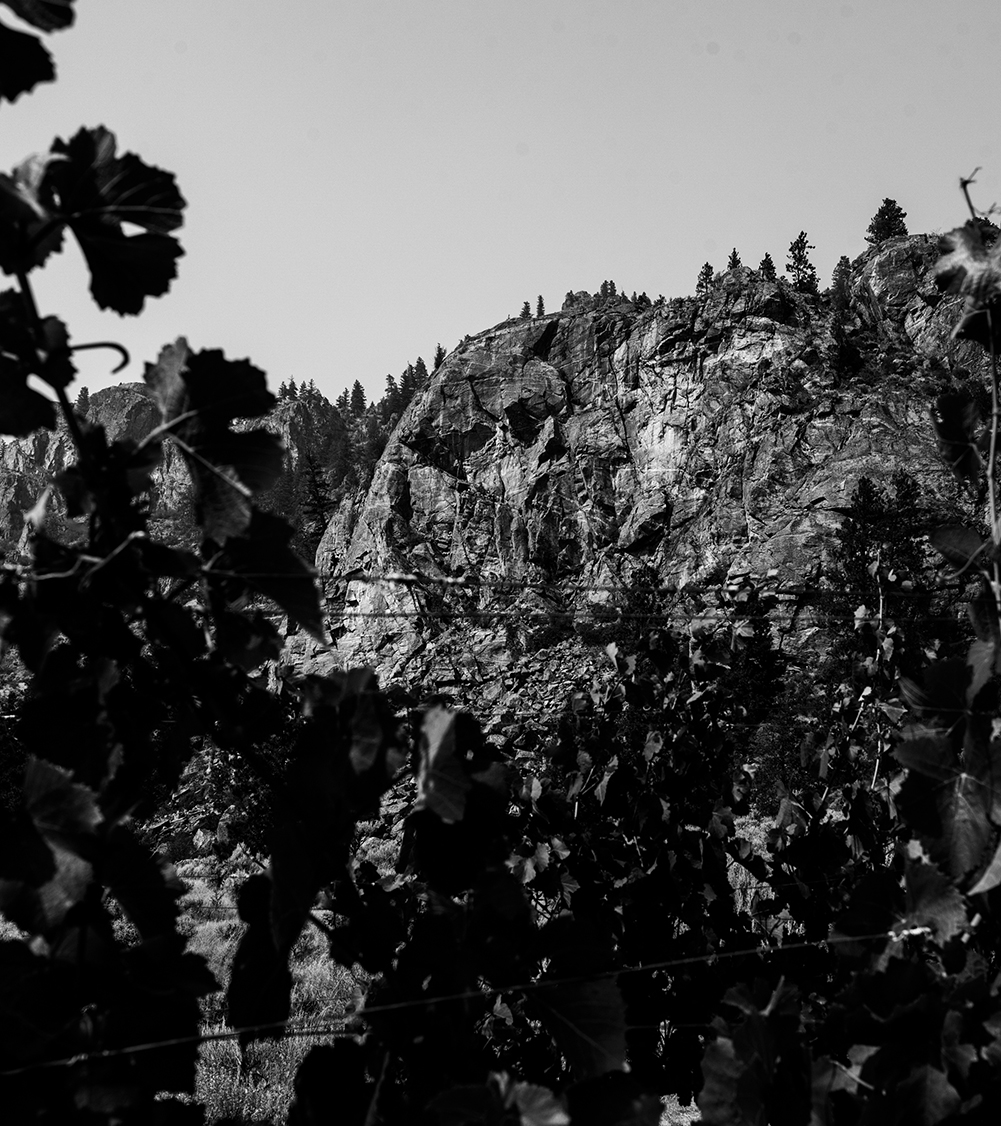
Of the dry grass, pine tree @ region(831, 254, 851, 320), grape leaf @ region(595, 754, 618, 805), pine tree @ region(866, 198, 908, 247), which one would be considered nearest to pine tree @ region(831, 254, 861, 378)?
pine tree @ region(831, 254, 851, 320)

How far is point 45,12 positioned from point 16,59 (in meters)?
0.08

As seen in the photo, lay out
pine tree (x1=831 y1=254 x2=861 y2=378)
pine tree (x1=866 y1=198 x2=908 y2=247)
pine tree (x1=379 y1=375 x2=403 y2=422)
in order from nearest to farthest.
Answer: pine tree (x1=831 y1=254 x2=861 y2=378) < pine tree (x1=866 y1=198 x2=908 y2=247) < pine tree (x1=379 y1=375 x2=403 y2=422)

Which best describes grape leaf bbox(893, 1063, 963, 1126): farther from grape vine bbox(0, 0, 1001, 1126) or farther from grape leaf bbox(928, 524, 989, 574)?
grape leaf bbox(928, 524, 989, 574)

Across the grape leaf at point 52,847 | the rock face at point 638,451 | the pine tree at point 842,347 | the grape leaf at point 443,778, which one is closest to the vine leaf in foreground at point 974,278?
the grape leaf at point 443,778

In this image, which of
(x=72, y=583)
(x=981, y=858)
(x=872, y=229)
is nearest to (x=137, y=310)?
(x=72, y=583)

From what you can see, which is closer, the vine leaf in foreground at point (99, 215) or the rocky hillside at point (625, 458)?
the vine leaf in foreground at point (99, 215)

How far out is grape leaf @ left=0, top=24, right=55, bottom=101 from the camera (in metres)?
1.14

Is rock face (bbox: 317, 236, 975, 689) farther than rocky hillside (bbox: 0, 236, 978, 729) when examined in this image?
Yes

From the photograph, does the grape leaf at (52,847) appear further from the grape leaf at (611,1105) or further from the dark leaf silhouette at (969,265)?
the dark leaf silhouette at (969,265)

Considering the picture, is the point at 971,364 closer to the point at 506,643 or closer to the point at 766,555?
the point at 766,555

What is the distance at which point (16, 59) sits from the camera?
1.14 metres

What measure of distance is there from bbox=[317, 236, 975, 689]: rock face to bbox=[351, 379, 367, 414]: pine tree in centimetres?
7776

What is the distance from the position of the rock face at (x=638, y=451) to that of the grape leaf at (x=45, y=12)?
35.0 meters

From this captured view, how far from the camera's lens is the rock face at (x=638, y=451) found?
136 feet
